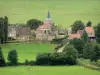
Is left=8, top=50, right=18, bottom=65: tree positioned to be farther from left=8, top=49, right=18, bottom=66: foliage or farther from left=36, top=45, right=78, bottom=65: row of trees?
left=36, top=45, right=78, bottom=65: row of trees

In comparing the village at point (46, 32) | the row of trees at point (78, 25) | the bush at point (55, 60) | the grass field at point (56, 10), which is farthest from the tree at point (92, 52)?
the grass field at point (56, 10)

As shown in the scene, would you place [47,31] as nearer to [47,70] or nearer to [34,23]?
[34,23]

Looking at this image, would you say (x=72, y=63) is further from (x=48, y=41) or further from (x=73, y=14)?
(x=73, y=14)

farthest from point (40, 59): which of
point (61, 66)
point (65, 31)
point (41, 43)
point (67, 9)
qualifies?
point (67, 9)

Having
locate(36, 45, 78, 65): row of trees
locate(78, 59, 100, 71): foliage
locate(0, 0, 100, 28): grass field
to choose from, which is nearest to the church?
locate(0, 0, 100, 28): grass field

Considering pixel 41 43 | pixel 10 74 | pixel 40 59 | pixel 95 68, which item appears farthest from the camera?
pixel 41 43
